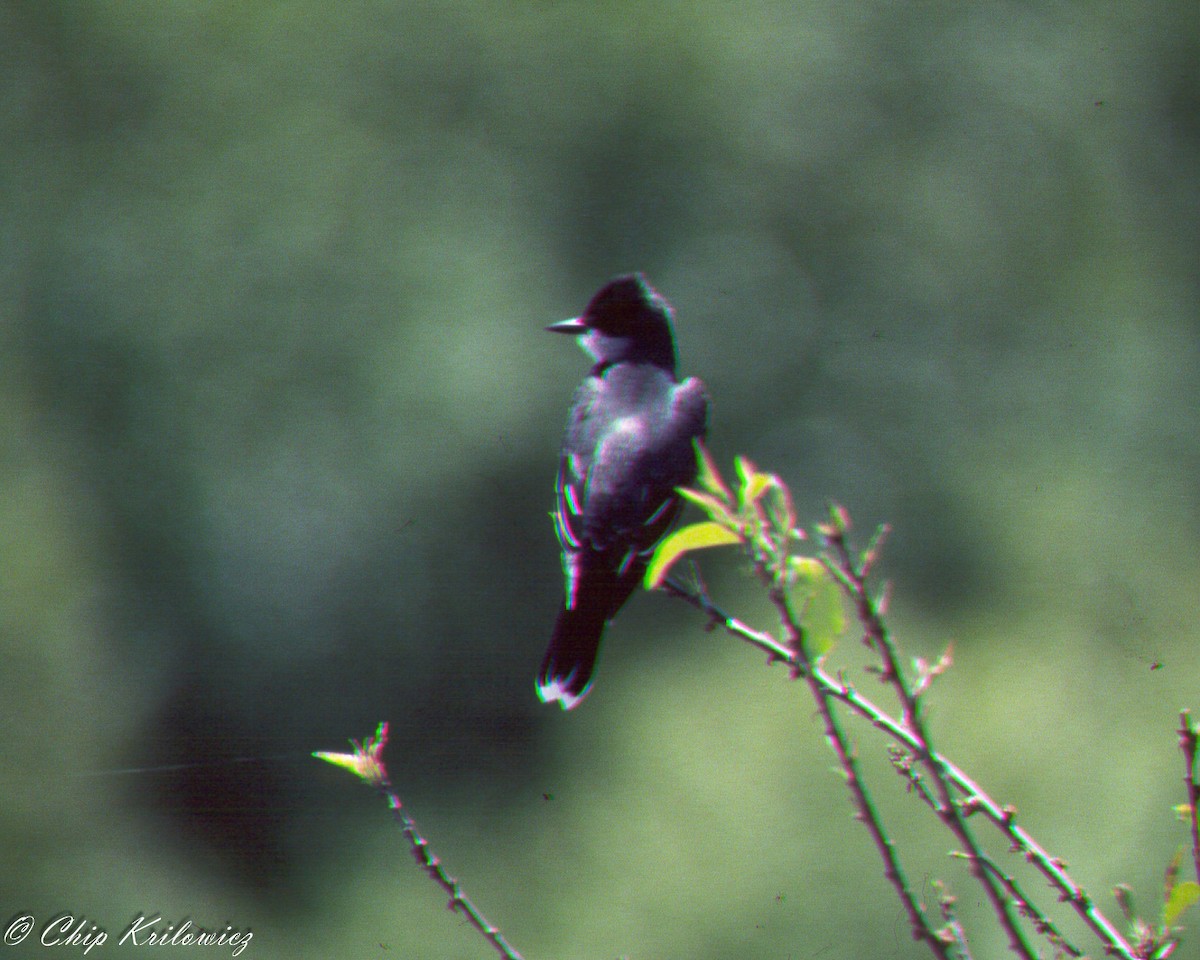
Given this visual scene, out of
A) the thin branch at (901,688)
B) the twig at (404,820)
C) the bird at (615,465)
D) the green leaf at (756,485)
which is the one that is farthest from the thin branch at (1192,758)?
the bird at (615,465)

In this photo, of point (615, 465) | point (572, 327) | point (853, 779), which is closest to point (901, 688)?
point (853, 779)

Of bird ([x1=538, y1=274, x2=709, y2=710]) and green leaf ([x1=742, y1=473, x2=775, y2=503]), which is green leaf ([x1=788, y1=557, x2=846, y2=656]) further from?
bird ([x1=538, y1=274, x2=709, y2=710])

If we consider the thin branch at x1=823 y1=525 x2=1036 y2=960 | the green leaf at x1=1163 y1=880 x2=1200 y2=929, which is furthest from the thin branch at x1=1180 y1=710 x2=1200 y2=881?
the thin branch at x1=823 y1=525 x2=1036 y2=960

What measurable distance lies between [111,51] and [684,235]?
1.83 m

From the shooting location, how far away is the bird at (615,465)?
1.23m

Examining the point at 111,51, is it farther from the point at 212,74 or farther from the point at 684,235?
the point at 684,235

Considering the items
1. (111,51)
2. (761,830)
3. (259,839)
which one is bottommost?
(761,830)

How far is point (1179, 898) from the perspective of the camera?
55 cm

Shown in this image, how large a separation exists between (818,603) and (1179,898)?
228mm

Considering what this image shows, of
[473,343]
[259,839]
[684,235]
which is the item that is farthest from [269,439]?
[684,235]

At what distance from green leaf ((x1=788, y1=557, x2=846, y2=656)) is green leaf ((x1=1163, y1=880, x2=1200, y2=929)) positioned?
8.0 inches

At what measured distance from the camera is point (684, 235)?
10.2 ft

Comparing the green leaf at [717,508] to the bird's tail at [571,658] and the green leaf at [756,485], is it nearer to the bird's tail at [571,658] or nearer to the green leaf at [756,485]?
the green leaf at [756,485]

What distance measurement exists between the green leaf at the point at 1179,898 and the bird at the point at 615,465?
26.4 inches
